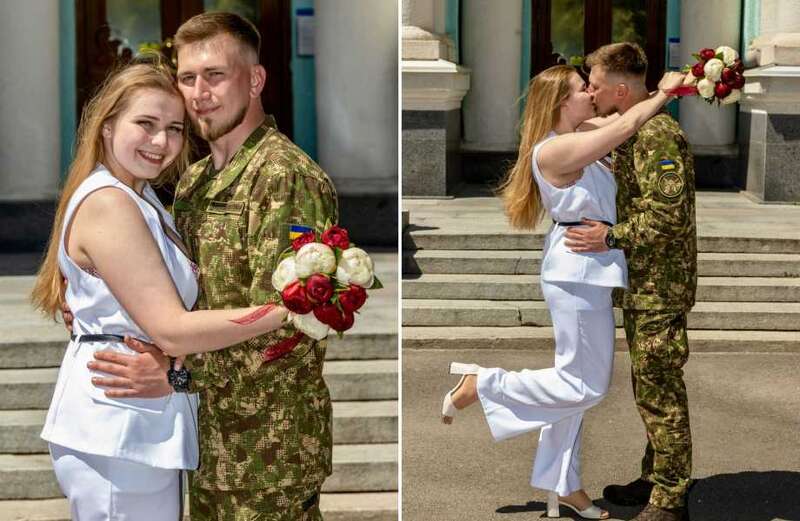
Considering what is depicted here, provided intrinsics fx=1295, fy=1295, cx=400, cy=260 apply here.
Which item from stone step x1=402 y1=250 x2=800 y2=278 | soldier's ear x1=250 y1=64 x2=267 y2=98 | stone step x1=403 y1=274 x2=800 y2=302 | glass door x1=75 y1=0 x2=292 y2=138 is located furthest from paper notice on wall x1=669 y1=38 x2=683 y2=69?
soldier's ear x1=250 y1=64 x2=267 y2=98

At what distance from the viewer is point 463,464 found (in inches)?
256

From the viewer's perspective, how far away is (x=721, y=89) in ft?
18.5

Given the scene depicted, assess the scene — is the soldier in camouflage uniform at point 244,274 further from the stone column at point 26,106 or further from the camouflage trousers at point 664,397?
the stone column at point 26,106

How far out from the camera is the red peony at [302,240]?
294cm

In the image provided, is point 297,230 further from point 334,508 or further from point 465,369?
point 334,508

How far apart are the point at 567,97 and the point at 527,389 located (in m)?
1.24

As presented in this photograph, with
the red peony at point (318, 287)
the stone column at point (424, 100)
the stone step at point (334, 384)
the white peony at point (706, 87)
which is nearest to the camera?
the red peony at point (318, 287)

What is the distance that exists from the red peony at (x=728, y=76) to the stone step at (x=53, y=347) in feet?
8.29

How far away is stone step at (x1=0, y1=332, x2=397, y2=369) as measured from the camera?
715cm

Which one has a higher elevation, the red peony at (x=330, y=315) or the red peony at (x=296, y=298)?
the red peony at (x=296, y=298)

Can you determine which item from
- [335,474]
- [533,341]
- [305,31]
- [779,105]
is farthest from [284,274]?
[779,105]

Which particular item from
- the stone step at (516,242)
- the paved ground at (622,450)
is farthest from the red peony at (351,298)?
the stone step at (516,242)

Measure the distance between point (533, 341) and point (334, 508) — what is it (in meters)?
3.30

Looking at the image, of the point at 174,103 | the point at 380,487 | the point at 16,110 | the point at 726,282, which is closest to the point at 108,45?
the point at 16,110
